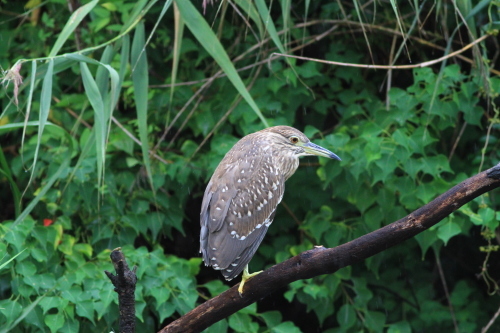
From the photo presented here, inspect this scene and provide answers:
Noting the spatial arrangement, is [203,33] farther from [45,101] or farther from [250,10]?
[45,101]

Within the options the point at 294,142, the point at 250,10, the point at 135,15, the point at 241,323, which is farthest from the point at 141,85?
the point at 241,323

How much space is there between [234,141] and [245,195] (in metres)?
0.70

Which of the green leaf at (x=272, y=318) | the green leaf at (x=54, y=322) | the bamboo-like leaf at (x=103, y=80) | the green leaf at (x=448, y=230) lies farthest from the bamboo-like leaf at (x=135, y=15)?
the green leaf at (x=448, y=230)

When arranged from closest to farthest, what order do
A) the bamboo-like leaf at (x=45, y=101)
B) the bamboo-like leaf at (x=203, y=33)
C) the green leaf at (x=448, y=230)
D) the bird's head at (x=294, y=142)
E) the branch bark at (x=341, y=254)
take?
the branch bark at (x=341, y=254) < the bamboo-like leaf at (x=45, y=101) < the bamboo-like leaf at (x=203, y=33) < the bird's head at (x=294, y=142) < the green leaf at (x=448, y=230)

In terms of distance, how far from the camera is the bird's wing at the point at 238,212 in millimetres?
2449

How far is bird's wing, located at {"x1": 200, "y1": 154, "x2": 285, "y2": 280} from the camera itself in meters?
2.45

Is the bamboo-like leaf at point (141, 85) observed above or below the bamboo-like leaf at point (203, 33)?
below

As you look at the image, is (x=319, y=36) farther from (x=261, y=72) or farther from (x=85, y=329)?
(x=85, y=329)

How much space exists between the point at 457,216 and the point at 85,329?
5.56 feet

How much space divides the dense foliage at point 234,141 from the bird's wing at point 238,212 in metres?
0.26

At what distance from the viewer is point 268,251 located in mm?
3773

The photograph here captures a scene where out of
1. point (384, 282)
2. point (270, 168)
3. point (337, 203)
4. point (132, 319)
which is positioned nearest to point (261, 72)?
point (337, 203)

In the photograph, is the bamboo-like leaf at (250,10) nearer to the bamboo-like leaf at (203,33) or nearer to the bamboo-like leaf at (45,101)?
the bamboo-like leaf at (203,33)

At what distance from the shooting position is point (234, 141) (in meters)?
3.28
